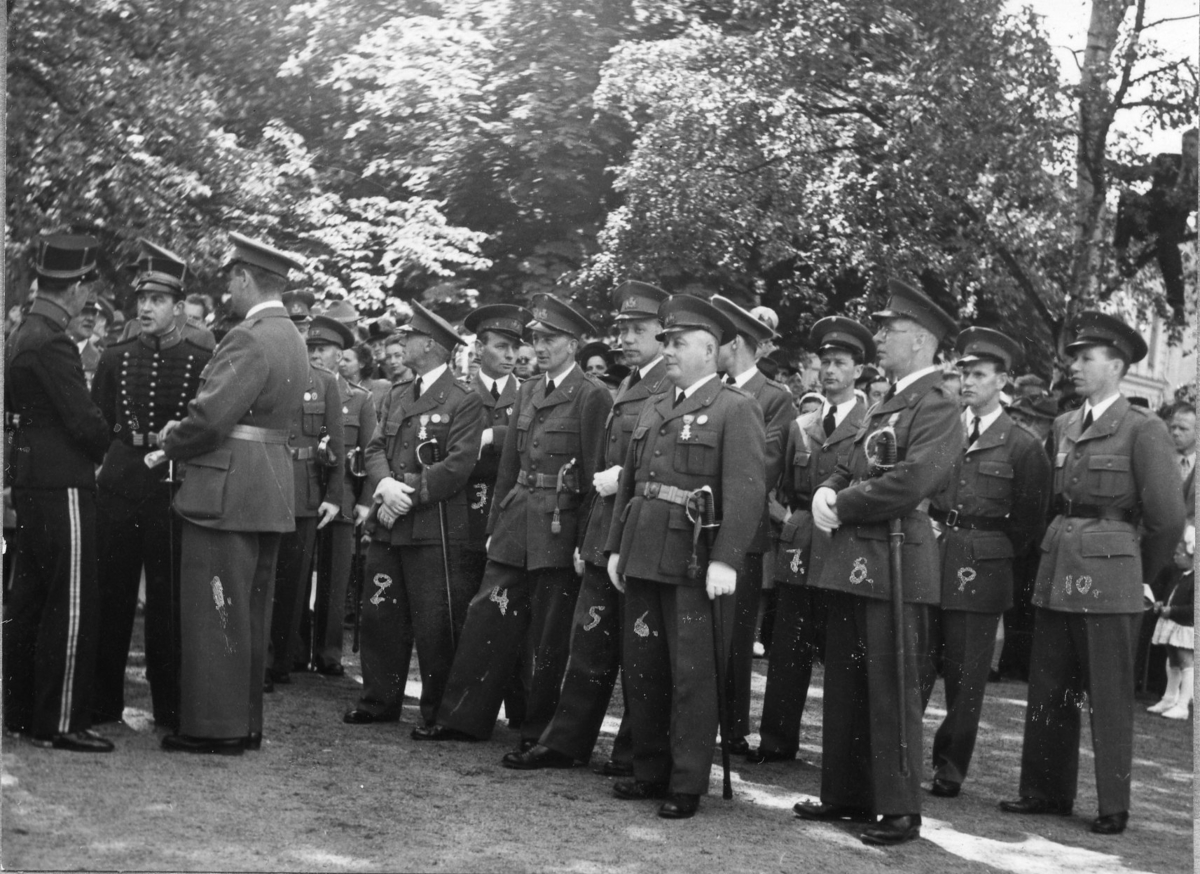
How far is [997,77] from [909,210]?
773mm

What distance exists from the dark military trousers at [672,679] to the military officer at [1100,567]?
1.49 m

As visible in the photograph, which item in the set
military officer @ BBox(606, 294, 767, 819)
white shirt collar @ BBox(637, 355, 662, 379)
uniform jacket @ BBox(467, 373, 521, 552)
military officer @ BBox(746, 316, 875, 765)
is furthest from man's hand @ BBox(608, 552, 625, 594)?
uniform jacket @ BBox(467, 373, 521, 552)

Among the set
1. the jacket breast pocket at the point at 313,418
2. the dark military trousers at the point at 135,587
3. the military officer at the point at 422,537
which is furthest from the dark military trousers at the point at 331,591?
the dark military trousers at the point at 135,587

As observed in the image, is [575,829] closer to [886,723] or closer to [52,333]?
[886,723]

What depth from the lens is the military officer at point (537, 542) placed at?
729 cm

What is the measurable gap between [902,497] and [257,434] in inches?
111

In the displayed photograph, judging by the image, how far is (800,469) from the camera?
26.0ft

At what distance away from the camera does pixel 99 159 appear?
673cm

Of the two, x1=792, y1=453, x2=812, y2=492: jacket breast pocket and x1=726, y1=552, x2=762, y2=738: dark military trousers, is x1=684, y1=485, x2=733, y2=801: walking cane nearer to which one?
x1=726, y1=552, x2=762, y2=738: dark military trousers

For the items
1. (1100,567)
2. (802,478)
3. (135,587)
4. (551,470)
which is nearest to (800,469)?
(802,478)

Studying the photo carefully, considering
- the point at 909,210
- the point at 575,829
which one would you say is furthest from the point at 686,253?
the point at 575,829

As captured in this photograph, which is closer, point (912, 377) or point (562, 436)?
point (912, 377)

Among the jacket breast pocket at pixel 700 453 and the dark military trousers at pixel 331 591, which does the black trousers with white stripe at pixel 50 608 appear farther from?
the dark military trousers at pixel 331 591

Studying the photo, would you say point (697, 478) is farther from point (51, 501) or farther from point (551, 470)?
point (51, 501)
